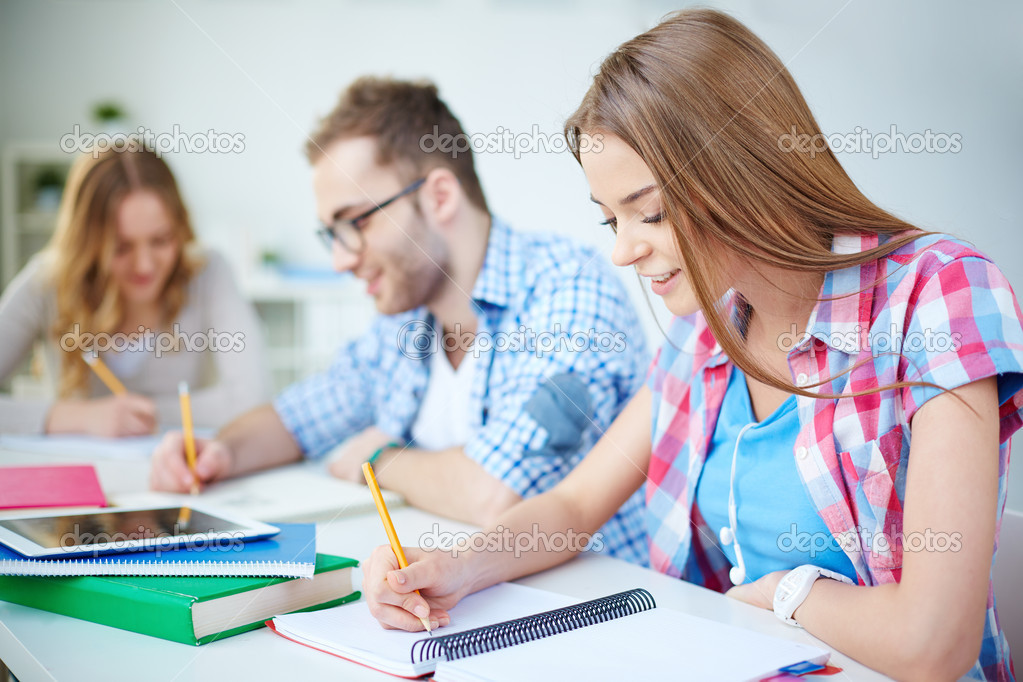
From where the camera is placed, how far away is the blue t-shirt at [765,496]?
923 millimetres

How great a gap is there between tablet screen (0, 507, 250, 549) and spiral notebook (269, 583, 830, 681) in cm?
19

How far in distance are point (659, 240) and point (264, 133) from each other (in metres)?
4.18

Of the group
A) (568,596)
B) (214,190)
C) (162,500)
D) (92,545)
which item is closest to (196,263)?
(162,500)

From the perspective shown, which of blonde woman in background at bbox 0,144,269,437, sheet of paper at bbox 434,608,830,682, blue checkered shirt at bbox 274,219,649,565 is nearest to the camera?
sheet of paper at bbox 434,608,830,682

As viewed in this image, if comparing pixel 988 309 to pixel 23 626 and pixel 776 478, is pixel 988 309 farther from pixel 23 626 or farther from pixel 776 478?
pixel 23 626

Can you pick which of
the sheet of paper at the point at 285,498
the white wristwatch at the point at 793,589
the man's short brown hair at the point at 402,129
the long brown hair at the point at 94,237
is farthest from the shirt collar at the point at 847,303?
the long brown hair at the point at 94,237

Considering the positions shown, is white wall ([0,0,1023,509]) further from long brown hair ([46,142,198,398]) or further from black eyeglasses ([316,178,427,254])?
long brown hair ([46,142,198,398])

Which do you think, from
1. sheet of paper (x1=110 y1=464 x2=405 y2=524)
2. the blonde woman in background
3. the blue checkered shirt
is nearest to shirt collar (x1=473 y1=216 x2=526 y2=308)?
the blue checkered shirt

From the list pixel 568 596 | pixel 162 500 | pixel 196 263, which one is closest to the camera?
pixel 568 596

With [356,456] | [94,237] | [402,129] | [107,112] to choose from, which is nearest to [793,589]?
[356,456]

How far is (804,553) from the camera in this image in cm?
93

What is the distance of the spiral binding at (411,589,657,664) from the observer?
0.66 metres

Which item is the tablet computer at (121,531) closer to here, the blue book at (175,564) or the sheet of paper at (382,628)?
the blue book at (175,564)

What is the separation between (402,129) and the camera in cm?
171
